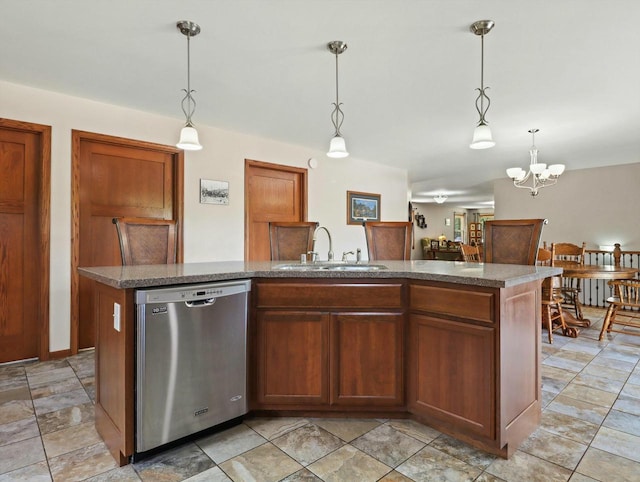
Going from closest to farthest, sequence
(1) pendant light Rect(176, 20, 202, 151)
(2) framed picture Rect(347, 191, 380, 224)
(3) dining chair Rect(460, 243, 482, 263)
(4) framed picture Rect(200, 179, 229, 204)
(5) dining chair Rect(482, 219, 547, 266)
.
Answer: (1) pendant light Rect(176, 20, 202, 151), (5) dining chair Rect(482, 219, 547, 266), (4) framed picture Rect(200, 179, 229, 204), (3) dining chair Rect(460, 243, 482, 263), (2) framed picture Rect(347, 191, 380, 224)

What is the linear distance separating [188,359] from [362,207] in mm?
4536

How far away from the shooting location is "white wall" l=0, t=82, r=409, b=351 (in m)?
3.17

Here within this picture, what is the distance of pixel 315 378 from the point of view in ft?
6.65

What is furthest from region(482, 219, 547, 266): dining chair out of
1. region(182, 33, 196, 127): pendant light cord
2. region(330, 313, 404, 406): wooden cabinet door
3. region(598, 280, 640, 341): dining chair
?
region(182, 33, 196, 127): pendant light cord

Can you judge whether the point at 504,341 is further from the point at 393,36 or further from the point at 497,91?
the point at 497,91

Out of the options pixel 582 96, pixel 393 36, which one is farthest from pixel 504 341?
pixel 582 96

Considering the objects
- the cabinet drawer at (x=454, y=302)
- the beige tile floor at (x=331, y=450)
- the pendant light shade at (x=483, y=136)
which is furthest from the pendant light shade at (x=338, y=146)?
the beige tile floor at (x=331, y=450)

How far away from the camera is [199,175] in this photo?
404 cm

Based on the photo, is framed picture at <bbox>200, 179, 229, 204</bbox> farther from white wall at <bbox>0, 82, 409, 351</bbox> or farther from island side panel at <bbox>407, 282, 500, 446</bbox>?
island side panel at <bbox>407, 282, 500, 446</bbox>

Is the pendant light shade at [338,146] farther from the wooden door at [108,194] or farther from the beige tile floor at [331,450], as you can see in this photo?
the wooden door at [108,194]

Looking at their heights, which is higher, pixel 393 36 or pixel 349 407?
pixel 393 36

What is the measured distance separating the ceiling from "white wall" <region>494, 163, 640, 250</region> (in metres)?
2.20

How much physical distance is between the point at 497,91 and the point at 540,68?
0.44 meters

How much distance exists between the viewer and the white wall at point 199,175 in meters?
3.17
